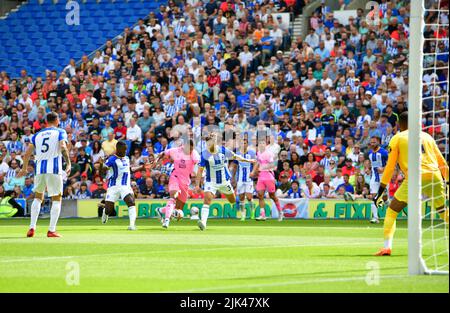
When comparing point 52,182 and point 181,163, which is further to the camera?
point 181,163

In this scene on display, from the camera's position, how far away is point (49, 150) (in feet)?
66.2

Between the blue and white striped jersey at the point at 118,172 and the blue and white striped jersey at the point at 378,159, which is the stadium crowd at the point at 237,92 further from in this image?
the blue and white striped jersey at the point at 118,172

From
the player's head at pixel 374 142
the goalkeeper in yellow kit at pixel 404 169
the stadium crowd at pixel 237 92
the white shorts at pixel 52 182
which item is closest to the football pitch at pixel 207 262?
the goalkeeper in yellow kit at pixel 404 169

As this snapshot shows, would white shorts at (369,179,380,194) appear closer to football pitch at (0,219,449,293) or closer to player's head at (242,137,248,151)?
player's head at (242,137,248,151)

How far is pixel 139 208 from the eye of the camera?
102 ft

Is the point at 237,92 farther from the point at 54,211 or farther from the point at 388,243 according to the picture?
the point at 388,243

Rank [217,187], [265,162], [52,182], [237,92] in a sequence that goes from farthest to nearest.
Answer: [237,92]
[265,162]
[217,187]
[52,182]

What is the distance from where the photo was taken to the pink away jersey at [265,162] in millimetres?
29016

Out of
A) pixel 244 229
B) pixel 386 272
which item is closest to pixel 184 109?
pixel 244 229

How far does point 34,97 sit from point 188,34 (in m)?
6.22

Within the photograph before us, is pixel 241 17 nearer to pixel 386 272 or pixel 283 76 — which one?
pixel 283 76

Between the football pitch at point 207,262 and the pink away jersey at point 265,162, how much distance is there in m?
6.04

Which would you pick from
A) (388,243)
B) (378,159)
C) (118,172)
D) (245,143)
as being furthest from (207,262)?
(245,143)

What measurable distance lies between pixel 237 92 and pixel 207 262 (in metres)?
19.4
